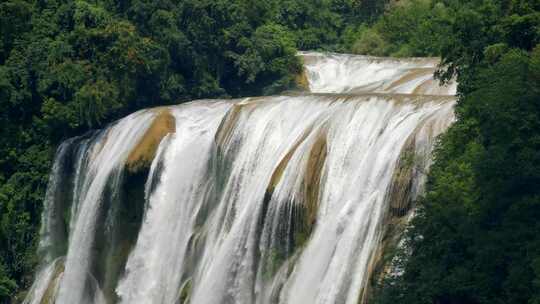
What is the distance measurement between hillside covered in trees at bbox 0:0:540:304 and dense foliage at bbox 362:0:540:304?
1.1 inches

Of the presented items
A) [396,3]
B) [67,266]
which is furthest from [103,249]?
[396,3]

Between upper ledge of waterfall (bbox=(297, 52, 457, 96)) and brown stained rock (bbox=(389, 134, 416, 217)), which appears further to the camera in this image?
upper ledge of waterfall (bbox=(297, 52, 457, 96))

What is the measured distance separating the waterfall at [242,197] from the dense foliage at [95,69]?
1.21 metres

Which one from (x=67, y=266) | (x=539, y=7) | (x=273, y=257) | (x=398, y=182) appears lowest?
(x=67, y=266)

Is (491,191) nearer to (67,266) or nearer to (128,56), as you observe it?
(67,266)

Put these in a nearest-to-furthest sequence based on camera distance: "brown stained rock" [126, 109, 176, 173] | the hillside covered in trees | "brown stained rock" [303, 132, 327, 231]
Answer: the hillside covered in trees < "brown stained rock" [303, 132, 327, 231] < "brown stained rock" [126, 109, 176, 173]

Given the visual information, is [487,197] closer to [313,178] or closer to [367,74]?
[313,178]

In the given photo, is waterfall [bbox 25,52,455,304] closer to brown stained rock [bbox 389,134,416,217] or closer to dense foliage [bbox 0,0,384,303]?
brown stained rock [bbox 389,134,416,217]

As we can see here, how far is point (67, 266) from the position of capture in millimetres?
38344

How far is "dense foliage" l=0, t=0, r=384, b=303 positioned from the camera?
41906mm

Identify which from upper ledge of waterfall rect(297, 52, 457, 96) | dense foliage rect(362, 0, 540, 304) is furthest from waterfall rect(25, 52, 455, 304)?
dense foliage rect(362, 0, 540, 304)

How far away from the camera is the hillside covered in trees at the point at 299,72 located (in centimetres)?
2622

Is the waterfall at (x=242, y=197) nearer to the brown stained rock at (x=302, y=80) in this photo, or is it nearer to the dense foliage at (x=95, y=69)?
the dense foliage at (x=95, y=69)

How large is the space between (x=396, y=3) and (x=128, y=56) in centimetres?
1610
